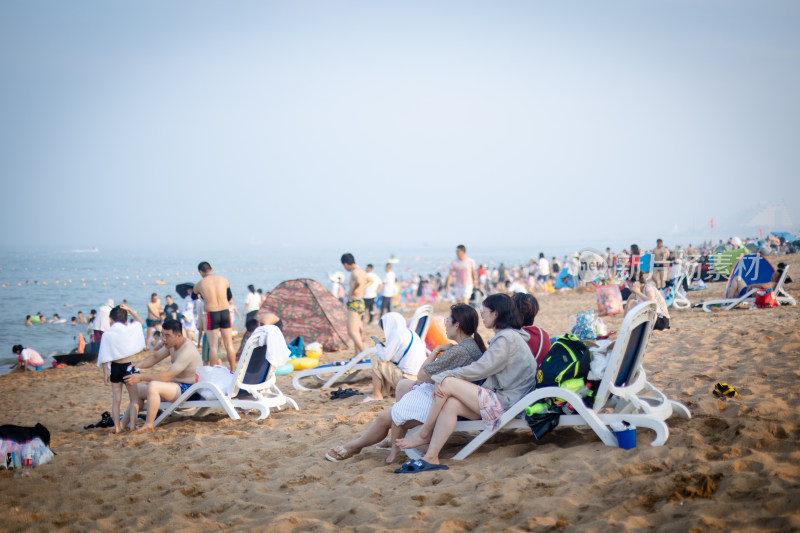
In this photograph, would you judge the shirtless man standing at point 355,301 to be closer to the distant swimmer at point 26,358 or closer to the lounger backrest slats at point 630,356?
the lounger backrest slats at point 630,356

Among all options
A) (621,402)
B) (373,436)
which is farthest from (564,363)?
(373,436)

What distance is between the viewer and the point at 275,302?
35.8ft

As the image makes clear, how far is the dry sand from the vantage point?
8.20ft

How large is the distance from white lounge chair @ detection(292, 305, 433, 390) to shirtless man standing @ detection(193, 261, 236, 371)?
1.56 m

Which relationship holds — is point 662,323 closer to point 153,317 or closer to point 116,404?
point 116,404

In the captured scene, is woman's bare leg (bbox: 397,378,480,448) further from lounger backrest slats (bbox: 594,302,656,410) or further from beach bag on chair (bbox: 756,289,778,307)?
beach bag on chair (bbox: 756,289,778,307)

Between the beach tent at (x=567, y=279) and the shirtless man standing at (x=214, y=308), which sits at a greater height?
A: the shirtless man standing at (x=214, y=308)

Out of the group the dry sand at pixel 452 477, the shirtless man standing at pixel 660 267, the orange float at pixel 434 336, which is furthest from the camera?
the shirtless man standing at pixel 660 267

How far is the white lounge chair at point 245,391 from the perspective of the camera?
5.21 m

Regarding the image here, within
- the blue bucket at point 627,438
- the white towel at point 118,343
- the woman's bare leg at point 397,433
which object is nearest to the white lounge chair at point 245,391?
the white towel at point 118,343

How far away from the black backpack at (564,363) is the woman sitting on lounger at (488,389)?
0.46 feet

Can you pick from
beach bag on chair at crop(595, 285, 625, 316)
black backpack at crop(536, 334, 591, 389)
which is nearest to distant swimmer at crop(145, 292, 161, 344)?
beach bag on chair at crop(595, 285, 625, 316)

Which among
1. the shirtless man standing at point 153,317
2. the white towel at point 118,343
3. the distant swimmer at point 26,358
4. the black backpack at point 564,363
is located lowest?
the distant swimmer at point 26,358

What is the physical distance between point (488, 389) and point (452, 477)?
0.62m
